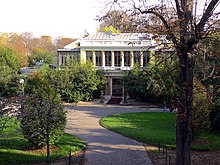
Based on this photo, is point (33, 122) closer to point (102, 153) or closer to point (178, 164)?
point (102, 153)

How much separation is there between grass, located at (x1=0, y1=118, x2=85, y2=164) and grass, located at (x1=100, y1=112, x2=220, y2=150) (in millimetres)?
3137

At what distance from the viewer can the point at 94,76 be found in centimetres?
3512

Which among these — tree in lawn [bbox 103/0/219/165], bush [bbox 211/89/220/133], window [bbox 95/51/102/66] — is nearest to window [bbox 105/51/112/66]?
window [bbox 95/51/102/66]

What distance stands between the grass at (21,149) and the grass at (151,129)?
314 cm

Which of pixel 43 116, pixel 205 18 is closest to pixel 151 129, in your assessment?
pixel 43 116

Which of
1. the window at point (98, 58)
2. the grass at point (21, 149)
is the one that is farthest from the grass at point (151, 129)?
the window at point (98, 58)

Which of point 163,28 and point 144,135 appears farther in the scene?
point 144,135

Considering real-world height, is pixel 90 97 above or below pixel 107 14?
below

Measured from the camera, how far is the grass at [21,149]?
12188mm

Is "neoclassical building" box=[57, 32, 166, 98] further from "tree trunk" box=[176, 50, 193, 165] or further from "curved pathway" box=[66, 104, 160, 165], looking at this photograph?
"tree trunk" box=[176, 50, 193, 165]

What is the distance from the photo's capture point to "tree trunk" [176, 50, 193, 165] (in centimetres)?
873

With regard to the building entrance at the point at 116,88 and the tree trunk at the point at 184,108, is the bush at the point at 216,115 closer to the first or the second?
the tree trunk at the point at 184,108

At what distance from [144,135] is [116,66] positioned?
23728 millimetres

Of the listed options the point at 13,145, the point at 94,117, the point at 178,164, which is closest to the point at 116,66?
the point at 94,117
